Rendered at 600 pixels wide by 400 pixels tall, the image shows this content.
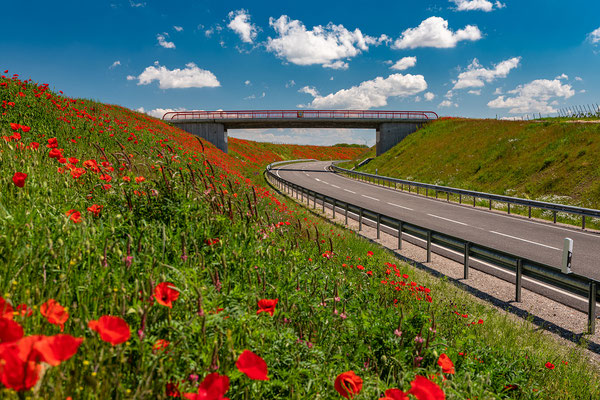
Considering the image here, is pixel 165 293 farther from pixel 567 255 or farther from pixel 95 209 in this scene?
pixel 567 255

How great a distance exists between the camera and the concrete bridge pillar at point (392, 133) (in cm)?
5322

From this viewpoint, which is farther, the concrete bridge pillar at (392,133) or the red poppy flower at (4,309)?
the concrete bridge pillar at (392,133)

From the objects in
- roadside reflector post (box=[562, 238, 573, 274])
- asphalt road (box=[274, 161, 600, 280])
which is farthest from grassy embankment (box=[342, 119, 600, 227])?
roadside reflector post (box=[562, 238, 573, 274])

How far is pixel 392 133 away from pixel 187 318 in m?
54.1

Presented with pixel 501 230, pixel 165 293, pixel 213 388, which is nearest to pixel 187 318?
pixel 165 293

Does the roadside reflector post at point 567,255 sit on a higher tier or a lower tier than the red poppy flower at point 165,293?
lower

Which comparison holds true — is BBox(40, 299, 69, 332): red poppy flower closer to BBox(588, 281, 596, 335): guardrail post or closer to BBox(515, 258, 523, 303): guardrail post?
BBox(588, 281, 596, 335): guardrail post

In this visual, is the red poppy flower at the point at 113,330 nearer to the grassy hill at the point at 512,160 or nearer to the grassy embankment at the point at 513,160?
the grassy embankment at the point at 513,160

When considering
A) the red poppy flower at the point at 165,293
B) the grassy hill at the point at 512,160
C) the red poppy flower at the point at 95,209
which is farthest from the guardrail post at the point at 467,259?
the grassy hill at the point at 512,160

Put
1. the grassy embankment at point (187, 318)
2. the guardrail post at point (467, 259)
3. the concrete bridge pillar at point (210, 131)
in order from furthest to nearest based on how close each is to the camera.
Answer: the concrete bridge pillar at point (210, 131), the guardrail post at point (467, 259), the grassy embankment at point (187, 318)

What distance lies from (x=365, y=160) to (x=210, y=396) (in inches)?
2104

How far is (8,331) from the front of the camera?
1.11 metres

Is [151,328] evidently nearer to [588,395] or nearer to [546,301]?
[588,395]

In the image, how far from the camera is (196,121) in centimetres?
5141
